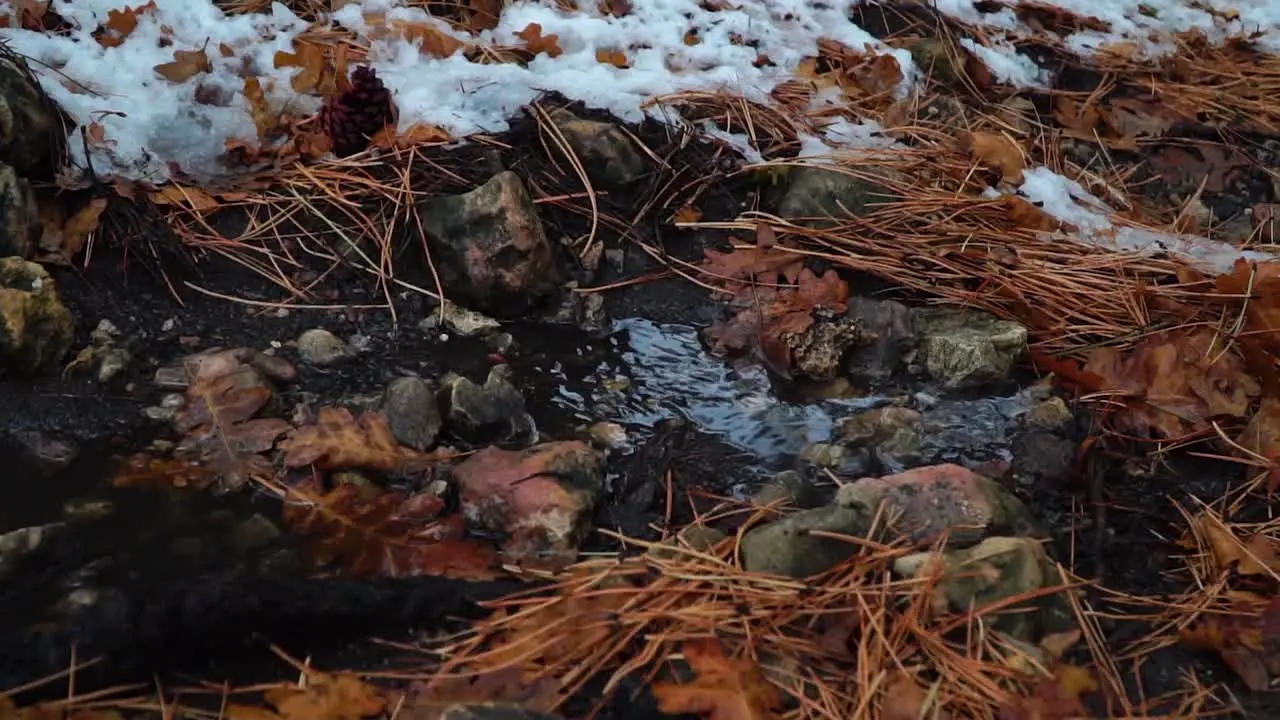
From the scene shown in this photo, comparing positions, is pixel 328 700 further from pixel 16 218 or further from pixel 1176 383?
pixel 1176 383

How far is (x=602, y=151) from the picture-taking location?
2.62 meters

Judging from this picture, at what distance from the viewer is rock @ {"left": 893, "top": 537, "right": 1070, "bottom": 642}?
1.58 m

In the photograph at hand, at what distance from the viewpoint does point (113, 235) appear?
7.52 feet

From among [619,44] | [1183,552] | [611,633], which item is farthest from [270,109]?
[1183,552]

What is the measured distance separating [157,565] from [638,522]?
83 cm

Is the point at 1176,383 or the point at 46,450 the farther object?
the point at 1176,383

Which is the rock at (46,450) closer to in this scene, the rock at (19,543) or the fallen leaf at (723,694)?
the rock at (19,543)

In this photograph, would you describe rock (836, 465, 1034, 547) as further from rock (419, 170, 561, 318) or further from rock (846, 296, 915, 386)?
rock (419, 170, 561, 318)

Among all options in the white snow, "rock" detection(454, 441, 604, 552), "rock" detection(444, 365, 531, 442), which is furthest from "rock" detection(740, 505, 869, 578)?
the white snow

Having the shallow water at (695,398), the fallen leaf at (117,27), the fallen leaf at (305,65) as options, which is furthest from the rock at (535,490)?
the fallen leaf at (117,27)

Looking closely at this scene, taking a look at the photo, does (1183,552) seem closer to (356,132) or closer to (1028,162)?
(1028,162)

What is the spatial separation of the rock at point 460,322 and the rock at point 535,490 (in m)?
0.52

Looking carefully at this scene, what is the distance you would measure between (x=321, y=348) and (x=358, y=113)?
0.72 meters

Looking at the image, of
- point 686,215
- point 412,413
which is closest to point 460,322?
point 412,413
